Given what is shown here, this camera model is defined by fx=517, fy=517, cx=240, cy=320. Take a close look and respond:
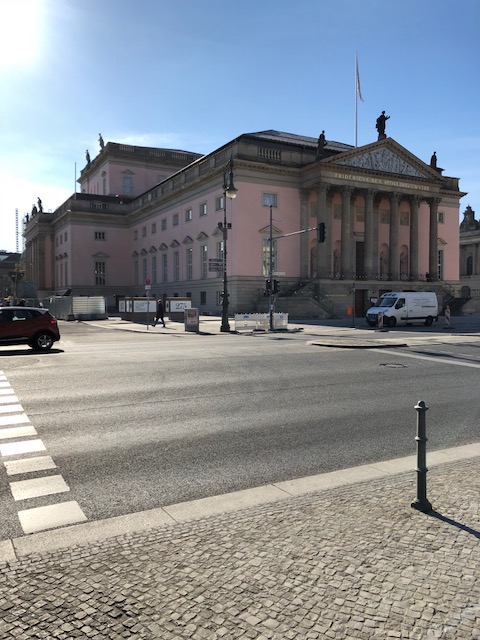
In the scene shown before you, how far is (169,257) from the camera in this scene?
6212cm

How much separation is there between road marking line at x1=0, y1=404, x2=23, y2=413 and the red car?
33.7 ft

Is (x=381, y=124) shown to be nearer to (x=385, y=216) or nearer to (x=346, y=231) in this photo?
(x=385, y=216)

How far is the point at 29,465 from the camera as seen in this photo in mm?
5918

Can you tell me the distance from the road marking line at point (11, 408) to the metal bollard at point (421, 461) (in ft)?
21.2

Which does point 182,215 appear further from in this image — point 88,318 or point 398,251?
point 398,251

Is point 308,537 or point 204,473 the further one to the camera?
point 204,473

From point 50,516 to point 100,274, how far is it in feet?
236

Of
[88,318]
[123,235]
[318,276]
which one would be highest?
[123,235]

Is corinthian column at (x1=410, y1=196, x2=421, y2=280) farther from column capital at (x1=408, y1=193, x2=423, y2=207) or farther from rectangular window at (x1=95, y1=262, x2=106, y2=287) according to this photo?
rectangular window at (x1=95, y1=262, x2=106, y2=287)

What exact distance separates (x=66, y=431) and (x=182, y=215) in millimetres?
52317

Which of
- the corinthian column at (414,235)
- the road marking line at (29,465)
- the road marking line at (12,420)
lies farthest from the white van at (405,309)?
the road marking line at (29,465)

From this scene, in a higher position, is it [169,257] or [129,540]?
[169,257]

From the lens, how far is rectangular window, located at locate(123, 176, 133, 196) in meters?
78.1

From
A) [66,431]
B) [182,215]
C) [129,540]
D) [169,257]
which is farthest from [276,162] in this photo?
[129,540]
